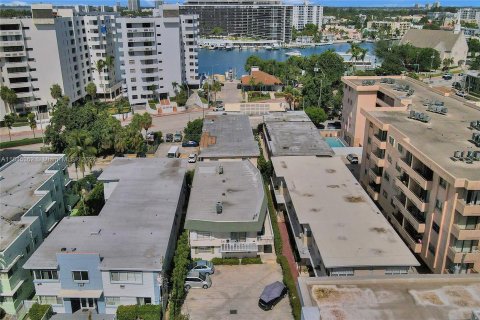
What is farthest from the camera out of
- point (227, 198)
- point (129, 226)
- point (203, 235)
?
point (227, 198)

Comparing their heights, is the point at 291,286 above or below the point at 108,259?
below

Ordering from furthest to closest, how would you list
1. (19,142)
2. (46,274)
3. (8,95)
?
(8,95), (19,142), (46,274)

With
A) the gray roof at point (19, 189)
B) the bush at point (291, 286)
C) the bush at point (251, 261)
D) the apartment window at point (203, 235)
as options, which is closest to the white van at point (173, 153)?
the gray roof at point (19, 189)

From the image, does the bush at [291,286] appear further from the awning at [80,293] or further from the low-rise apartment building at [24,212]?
the low-rise apartment building at [24,212]

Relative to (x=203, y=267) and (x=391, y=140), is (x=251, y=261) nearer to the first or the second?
(x=203, y=267)

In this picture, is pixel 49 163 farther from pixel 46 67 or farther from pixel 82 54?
pixel 82 54

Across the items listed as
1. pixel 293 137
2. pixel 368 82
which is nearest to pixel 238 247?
pixel 293 137
